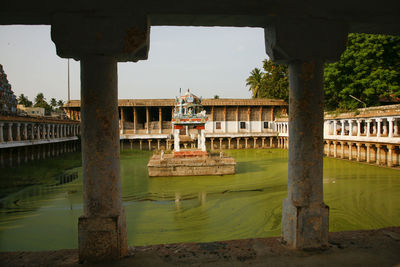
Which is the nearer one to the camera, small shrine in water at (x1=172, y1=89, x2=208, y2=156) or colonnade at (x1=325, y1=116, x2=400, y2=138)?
colonnade at (x1=325, y1=116, x2=400, y2=138)

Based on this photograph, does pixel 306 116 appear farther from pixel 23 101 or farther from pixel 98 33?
pixel 23 101

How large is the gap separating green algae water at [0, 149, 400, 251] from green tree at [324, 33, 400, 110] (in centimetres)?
766

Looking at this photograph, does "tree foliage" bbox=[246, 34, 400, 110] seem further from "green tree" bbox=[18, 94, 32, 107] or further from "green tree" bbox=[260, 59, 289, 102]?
"green tree" bbox=[18, 94, 32, 107]

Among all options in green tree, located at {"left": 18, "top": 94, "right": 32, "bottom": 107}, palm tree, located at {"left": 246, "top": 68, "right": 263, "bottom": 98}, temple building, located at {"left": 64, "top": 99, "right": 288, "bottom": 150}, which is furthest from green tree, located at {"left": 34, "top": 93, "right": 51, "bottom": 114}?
palm tree, located at {"left": 246, "top": 68, "right": 263, "bottom": 98}

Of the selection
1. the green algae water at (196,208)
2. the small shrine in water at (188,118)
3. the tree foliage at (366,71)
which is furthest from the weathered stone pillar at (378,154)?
the small shrine in water at (188,118)

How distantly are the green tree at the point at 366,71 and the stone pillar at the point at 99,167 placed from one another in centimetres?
1972

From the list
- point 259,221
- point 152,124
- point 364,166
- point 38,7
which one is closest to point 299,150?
point 38,7

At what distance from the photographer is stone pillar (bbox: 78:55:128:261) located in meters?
2.74

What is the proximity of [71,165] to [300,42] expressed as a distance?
17.8 m

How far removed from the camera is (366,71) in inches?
774

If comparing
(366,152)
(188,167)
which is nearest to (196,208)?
(188,167)

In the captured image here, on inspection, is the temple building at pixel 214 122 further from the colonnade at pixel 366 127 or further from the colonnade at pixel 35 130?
the colonnade at pixel 366 127

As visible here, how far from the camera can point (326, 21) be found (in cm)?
290

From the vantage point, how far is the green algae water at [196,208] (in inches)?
258
